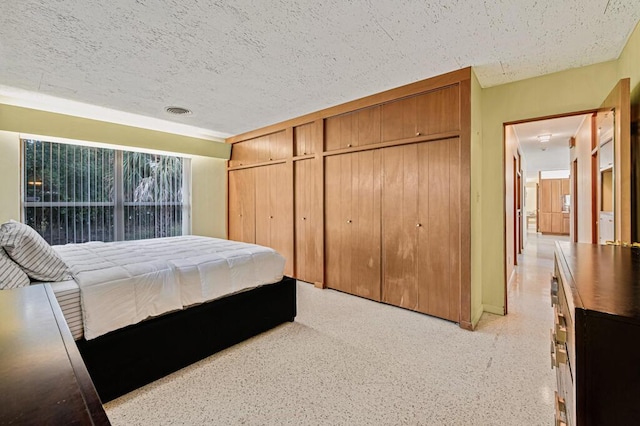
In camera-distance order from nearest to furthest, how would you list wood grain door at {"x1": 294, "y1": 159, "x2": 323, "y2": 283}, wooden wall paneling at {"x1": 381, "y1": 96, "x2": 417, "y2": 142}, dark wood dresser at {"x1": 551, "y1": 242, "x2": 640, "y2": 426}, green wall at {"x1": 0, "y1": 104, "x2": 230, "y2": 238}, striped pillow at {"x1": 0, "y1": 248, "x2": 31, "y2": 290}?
dark wood dresser at {"x1": 551, "y1": 242, "x2": 640, "y2": 426}, striped pillow at {"x1": 0, "y1": 248, "x2": 31, "y2": 290}, wooden wall paneling at {"x1": 381, "y1": 96, "x2": 417, "y2": 142}, green wall at {"x1": 0, "y1": 104, "x2": 230, "y2": 238}, wood grain door at {"x1": 294, "y1": 159, "x2": 323, "y2": 283}

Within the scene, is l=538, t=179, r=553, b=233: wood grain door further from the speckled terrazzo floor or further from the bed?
the bed

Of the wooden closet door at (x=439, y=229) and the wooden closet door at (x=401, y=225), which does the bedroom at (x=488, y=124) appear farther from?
the wooden closet door at (x=401, y=225)

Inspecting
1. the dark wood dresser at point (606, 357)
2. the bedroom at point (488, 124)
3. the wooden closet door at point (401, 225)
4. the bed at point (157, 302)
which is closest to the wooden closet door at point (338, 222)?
the wooden closet door at point (401, 225)

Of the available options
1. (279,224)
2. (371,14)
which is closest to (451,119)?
(371,14)

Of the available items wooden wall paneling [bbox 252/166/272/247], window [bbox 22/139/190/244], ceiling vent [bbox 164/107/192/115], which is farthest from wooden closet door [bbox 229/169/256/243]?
ceiling vent [bbox 164/107/192/115]

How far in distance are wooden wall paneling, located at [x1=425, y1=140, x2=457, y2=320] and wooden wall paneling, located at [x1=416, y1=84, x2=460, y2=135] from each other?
16 centimetres

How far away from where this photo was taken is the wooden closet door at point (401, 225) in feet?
10.3

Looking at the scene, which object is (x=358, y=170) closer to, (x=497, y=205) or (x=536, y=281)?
(x=497, y=205)

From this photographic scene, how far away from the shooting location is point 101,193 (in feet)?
14.1

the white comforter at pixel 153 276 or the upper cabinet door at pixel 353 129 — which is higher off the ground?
the upper cabinet door at pixel 353 129

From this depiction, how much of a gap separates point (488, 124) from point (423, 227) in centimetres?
139

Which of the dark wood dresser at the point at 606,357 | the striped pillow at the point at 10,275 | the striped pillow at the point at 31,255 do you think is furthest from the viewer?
the striped pillow at the point at 31,255

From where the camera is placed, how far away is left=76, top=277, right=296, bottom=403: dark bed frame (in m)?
1.77

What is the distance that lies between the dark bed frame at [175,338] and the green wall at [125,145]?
114 inches
